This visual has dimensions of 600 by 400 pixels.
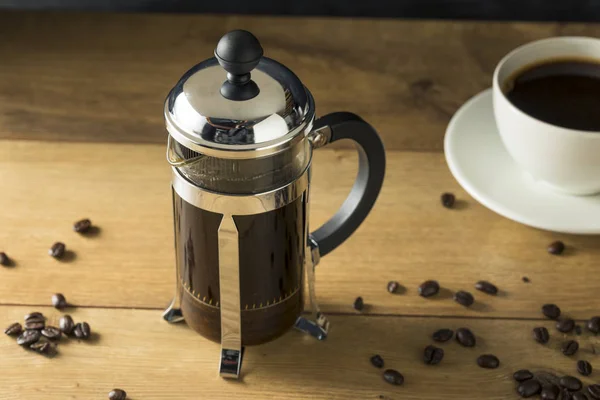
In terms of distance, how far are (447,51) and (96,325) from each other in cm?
72

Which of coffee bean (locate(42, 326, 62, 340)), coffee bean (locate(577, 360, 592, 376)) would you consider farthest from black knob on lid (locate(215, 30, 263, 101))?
coffee bean (locate(577, 360, 592, 376))

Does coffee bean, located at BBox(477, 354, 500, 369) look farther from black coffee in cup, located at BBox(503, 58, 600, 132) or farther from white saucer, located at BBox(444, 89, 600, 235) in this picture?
black coffee in cup, located at BBox(503, 58, 600, 132)

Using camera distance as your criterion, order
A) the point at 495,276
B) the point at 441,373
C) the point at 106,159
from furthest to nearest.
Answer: the point at 106,159
the point at 495,276
the point at 441,373

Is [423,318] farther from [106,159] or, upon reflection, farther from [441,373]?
[106,159]

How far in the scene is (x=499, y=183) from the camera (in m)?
1.11

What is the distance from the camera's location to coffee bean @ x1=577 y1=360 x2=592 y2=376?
3.06 feet

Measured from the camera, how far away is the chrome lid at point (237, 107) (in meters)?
0.76

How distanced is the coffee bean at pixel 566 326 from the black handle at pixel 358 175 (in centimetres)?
25

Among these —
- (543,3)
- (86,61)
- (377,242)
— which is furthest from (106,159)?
(543,3)

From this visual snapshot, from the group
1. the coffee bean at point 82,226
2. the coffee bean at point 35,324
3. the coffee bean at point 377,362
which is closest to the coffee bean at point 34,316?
the coffee bean at point 35,324

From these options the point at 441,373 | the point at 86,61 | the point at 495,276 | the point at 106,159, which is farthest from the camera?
the point at 86,61

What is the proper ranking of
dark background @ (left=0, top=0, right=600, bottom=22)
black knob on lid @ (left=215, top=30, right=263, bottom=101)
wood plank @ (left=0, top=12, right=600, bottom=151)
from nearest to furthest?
black knob on lid @ (left=215, top=30, right=263, bottom=101) < wood plank @ (left=0, top=12, right=600, bottom=151) < dark background @ (left=0, top=0, right=600, bottom=22)

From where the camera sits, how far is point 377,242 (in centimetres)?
108

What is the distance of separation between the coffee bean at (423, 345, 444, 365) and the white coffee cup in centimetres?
27
